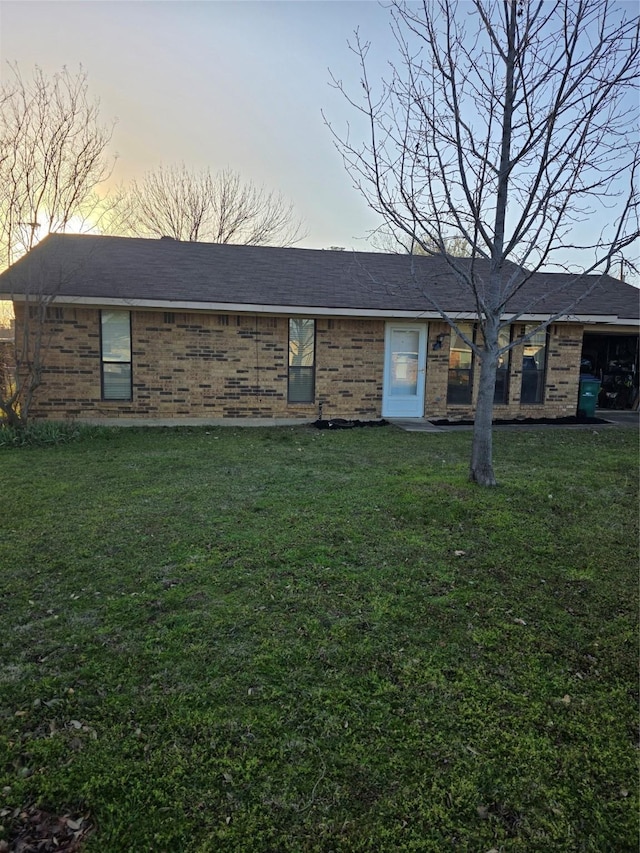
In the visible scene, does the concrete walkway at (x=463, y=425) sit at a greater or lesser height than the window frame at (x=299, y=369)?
lesser

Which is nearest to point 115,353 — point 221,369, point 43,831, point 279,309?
point 221,369

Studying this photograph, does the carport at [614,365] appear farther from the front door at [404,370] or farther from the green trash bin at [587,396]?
the front door at [404,370]

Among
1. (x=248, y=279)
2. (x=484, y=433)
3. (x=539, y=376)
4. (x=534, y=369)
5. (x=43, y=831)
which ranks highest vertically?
(x=248, y=279)

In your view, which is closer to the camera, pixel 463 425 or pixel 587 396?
pixel 463 425

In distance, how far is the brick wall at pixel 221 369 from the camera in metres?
10.5

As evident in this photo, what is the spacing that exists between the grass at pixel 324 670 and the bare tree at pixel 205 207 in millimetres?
22023

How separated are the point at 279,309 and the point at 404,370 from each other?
3.21 metres

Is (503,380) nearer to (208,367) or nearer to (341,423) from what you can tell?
(341,423)

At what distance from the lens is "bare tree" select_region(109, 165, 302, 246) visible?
24.2 meters

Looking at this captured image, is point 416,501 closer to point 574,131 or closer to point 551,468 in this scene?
point 551,468

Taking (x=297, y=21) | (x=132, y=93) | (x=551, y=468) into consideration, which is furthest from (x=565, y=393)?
(x=132, y=93)

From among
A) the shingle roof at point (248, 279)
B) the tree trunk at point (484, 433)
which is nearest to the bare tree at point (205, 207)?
the shingle roof at point (248, 279)

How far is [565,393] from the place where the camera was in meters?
12.6

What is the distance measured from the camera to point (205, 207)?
2505cm
